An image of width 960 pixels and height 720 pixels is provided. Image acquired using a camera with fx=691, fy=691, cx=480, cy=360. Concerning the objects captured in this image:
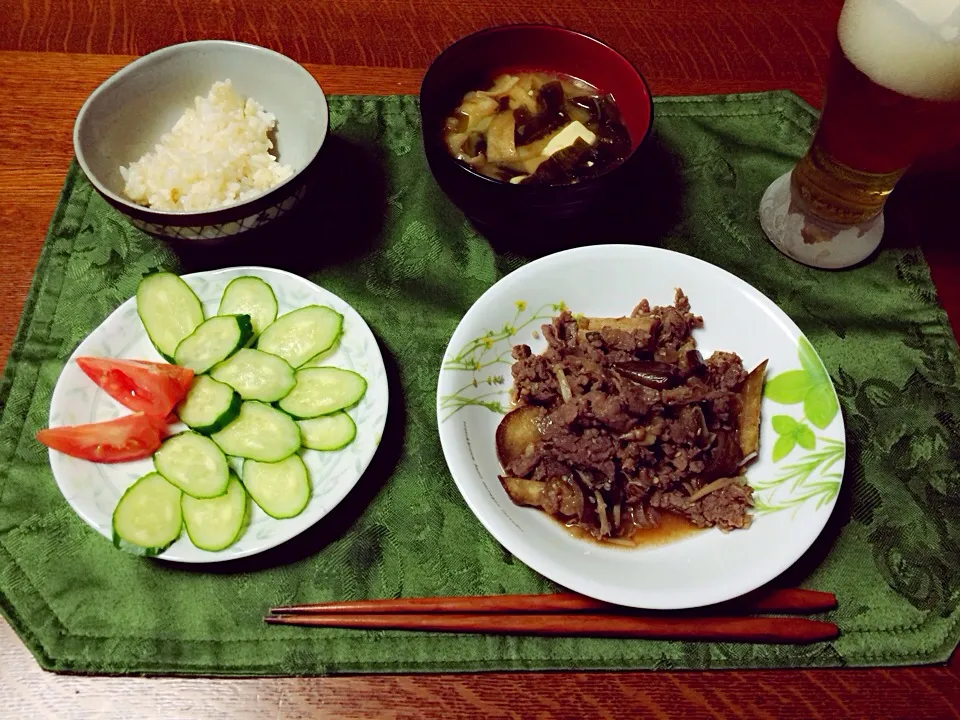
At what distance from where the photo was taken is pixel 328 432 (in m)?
1.81

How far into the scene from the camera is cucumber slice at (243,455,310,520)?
5.55ft

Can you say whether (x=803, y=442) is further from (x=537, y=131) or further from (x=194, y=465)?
(x=194, y=465)

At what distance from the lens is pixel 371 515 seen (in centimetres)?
183

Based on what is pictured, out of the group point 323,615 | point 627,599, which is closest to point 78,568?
point 323,615

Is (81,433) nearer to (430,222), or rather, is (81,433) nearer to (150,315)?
(150,315)

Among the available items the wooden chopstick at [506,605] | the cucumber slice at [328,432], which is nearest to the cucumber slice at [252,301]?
the cucumber slice at [328,432]

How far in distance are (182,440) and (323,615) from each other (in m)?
0.57

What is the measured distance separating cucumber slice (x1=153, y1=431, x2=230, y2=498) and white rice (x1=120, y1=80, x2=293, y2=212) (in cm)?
66

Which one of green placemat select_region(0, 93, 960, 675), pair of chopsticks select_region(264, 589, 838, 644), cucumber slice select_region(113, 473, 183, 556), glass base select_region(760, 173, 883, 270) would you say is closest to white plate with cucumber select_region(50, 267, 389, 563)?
cucumber slice select_region(113, 473, 183, 556)

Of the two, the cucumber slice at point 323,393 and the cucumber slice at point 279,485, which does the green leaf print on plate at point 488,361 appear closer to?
the cucumber slice at point 323,393

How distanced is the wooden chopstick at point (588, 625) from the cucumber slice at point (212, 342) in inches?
27.6

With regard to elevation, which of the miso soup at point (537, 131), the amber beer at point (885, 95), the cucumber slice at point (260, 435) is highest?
the amber beer at point (885, 95)

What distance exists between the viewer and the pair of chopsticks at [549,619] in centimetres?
166

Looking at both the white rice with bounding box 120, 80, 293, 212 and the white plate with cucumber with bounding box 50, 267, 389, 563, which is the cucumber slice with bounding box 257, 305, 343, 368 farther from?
the white rice with bounding box 120, 80, 293, 212
